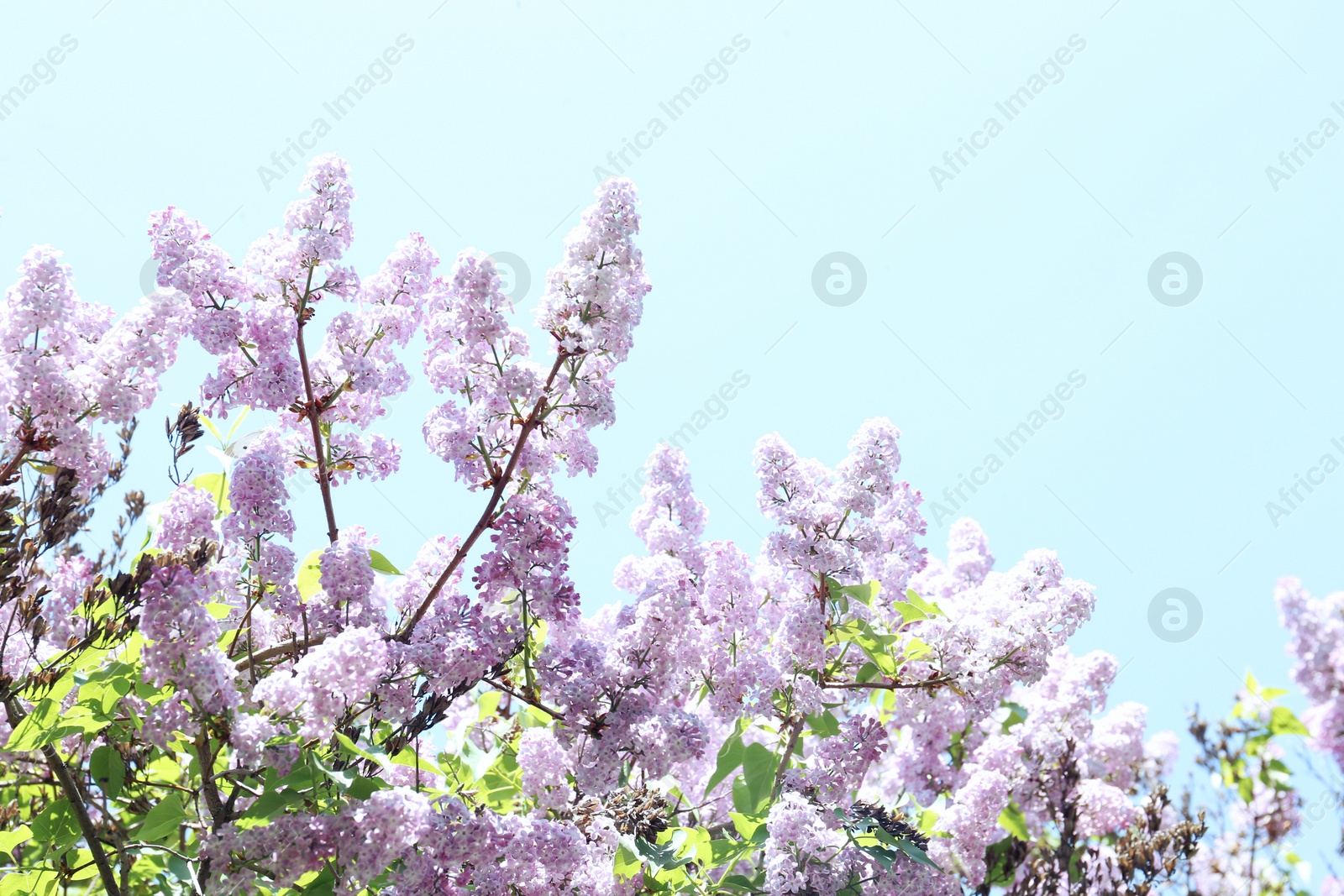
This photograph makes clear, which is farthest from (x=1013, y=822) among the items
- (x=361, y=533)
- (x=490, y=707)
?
(x=361, y=533)

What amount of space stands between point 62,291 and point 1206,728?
324 inches

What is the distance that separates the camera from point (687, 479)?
230 inches

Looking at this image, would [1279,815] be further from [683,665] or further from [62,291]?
[62,291]

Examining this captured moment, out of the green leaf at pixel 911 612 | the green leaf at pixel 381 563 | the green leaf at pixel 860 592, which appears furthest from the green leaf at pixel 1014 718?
the green leaf at pixel 381 563

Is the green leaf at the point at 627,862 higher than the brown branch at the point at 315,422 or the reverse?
the reverse

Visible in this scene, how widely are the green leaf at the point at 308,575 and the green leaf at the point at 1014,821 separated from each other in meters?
4.42

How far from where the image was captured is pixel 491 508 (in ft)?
13.7

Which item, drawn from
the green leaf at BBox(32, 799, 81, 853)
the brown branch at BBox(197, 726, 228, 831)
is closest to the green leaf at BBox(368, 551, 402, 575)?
the brown branch at BBox(197, 726, 228, 831)

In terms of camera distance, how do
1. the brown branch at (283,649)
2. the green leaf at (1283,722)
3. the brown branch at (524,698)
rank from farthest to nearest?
the green leaf at (1283,722), the brown branch at (524,698), the brown branch at (283,649)

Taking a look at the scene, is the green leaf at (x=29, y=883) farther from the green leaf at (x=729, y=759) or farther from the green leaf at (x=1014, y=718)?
the green leaf at (x=1014, y=718)

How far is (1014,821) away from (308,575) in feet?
15.0

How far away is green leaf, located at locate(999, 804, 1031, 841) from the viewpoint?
6.03 m

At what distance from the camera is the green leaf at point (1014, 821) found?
6.03 metres

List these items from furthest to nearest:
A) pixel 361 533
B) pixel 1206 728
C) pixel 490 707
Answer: pixel 1206 728 < pixel 490 707 < pixel 361 533
